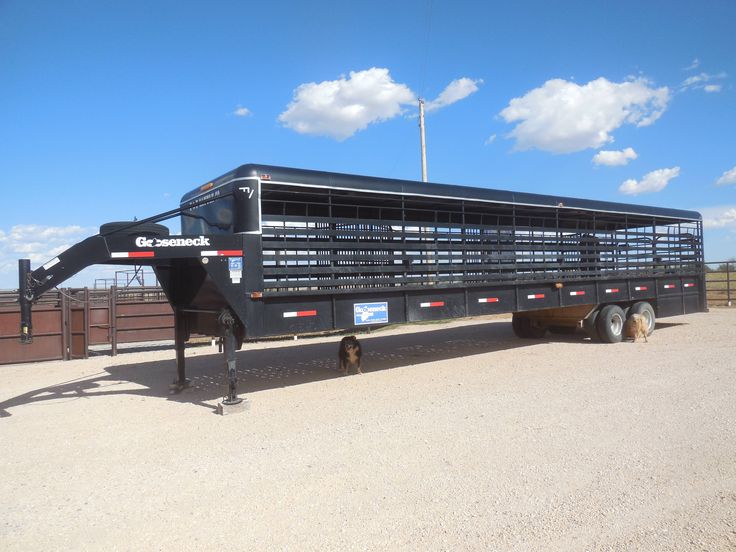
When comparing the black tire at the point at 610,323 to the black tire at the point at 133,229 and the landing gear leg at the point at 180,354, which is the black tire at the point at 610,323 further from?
the black tire at the point at 133,229

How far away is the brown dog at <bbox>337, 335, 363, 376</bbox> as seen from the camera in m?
9.38

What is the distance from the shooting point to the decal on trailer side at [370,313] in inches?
315

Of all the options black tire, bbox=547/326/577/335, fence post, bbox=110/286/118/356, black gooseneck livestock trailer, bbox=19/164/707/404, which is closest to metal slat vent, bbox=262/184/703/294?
black gooseneck livestock trailer, bbox=19/164/707/404

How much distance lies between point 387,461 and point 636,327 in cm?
968

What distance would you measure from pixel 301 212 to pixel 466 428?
430 centimetres

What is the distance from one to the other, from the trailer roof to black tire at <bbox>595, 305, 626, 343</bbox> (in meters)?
2.29

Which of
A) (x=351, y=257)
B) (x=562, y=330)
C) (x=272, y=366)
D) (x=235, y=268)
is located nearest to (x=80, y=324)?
(x=272, y=366)

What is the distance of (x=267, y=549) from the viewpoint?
3.36 meters

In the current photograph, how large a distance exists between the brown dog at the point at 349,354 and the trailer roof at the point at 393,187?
2.79m

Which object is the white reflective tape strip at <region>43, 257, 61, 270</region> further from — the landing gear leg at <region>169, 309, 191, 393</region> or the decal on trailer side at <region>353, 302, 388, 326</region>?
the decal on trailer side at <region>353, 302, 388, 326</region>

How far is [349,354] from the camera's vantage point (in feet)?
30.8

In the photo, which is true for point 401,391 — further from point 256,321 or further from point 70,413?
point 70,413

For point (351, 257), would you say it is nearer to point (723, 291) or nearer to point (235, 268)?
point (235, 268)

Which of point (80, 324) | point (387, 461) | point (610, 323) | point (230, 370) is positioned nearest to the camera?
point (387, 461)
